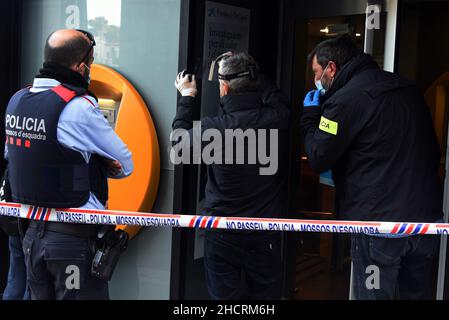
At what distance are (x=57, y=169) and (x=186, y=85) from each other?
3.02 feet

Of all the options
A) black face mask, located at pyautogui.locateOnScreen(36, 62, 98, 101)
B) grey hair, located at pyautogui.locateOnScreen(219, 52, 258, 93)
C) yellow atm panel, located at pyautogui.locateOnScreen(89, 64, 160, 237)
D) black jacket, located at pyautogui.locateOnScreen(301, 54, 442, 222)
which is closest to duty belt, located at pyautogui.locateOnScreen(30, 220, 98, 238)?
black face mask, located at pyautogui.locateOnScreen(36, 62, 98, 101)

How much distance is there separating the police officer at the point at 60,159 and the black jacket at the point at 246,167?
493 mm

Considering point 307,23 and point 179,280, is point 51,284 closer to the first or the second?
point 179,280

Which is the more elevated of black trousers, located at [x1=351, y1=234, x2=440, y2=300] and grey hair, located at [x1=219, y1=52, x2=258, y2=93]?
grey hair, located at [x1=219, y1=52, x2=258, y2=93]

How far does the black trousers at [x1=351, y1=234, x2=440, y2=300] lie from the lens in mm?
2895

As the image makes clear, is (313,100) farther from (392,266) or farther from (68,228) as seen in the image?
(68,228)

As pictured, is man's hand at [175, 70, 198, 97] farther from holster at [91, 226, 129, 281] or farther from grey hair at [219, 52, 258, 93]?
holster at [91, 226, 129, 281]

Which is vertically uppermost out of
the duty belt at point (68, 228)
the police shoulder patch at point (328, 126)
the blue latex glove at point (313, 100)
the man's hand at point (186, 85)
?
the man's hand at point (186, 85)

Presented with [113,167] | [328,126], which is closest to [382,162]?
[328,126]

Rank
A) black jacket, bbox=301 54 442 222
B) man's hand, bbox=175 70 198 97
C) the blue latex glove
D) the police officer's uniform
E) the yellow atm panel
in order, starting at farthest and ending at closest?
the yellow atm panel, man's hand, bbox=175 70 198 97, the blue latex glove, black jacket, bbox=301 54 442 222, the police officer's uniform

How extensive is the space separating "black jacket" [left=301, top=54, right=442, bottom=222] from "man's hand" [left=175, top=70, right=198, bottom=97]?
2.44ft

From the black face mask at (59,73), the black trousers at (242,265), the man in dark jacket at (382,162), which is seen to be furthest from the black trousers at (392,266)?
the black face mask at (59,73)

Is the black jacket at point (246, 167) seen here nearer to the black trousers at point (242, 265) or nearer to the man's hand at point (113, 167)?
the black trousers at point (242, 265)

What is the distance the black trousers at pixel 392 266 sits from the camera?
114 inches
